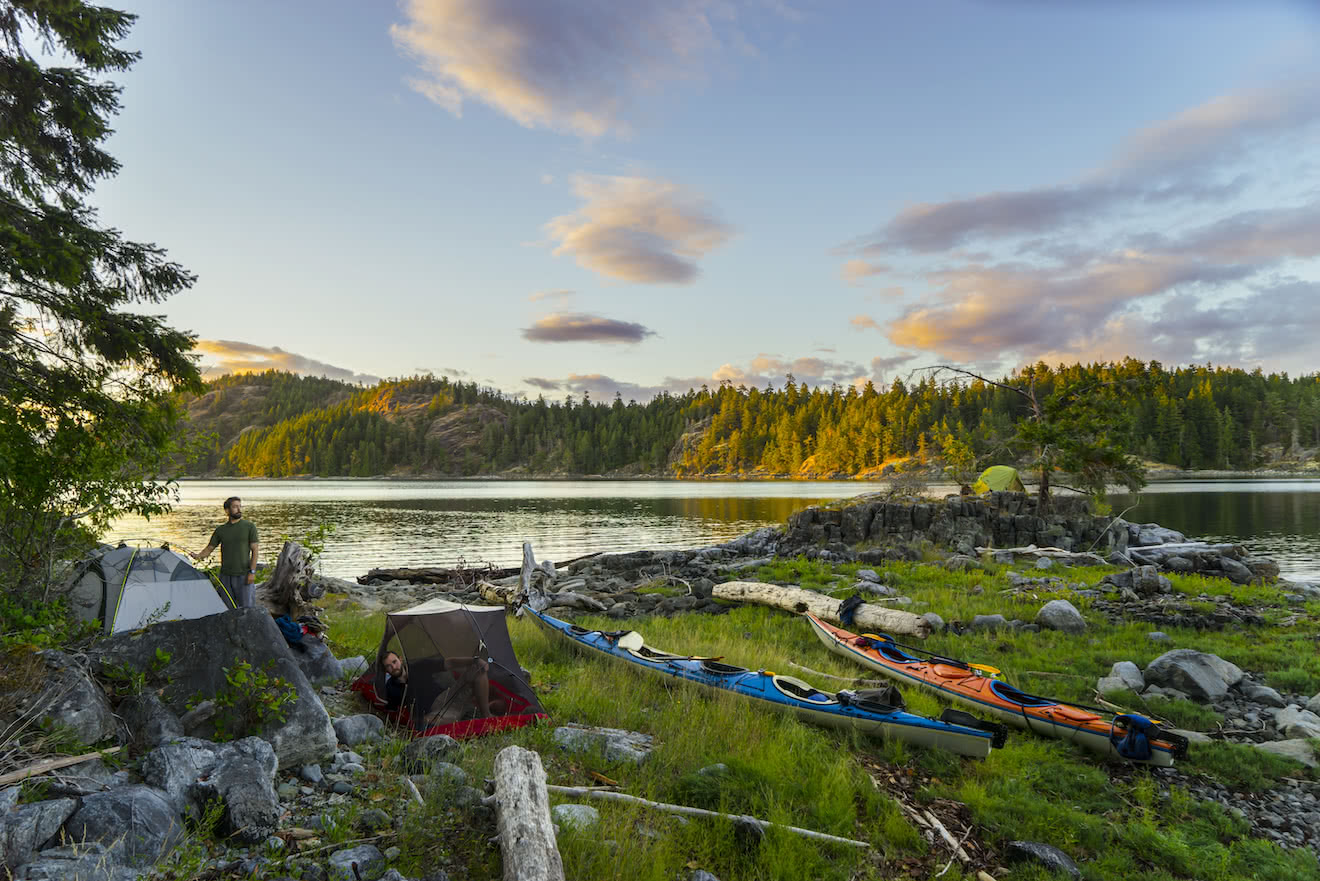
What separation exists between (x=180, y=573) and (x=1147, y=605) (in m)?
18.3

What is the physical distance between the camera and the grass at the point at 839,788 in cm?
524

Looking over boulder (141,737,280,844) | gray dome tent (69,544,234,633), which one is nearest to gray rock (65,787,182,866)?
boulder (141,737,280,844)

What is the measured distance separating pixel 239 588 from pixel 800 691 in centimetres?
892

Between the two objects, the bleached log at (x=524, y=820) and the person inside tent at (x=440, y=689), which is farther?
the person inside tent at (x=440, y=689)

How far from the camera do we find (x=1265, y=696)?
9.13 metres

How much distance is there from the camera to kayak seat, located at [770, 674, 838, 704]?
841 cm

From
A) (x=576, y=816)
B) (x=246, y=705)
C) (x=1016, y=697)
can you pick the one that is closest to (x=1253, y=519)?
(x=1016, y=697)

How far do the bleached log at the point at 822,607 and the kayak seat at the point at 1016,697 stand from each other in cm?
395

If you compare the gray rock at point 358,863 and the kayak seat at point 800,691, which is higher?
the gray rock at point 358,863

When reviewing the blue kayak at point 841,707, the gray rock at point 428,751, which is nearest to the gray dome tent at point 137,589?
the gray rock at point 428,751

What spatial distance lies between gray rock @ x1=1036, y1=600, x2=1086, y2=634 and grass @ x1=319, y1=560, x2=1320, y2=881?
1.31 meters

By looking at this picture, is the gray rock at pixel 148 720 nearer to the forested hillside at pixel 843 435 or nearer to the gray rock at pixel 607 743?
the gray rock at pixel 607 743

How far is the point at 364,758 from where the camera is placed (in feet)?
20.8

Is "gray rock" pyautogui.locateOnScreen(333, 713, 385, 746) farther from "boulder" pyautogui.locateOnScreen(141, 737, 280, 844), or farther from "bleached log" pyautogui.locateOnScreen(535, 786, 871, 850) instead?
"bleached log" pyautogui.locateOnScreen(535, 786, 871, 850)
